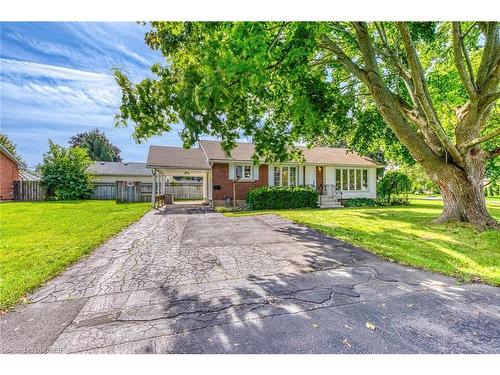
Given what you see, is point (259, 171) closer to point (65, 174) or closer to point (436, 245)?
point (436, 245)

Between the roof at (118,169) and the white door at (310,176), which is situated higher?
the roof at (118,169)

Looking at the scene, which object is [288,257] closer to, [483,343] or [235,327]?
[235,327]

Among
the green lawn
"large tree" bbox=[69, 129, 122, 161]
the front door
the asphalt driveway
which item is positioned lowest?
the asphalt driveway

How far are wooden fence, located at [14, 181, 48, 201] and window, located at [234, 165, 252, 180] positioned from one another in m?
15.4

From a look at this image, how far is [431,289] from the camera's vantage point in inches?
136

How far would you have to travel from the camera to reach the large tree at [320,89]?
4.21 metres

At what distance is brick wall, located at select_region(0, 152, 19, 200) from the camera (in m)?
17.9

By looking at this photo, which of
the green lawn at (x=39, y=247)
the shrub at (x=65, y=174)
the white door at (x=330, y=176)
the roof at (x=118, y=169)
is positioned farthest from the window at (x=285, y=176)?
the roof at (x=118, y=169)

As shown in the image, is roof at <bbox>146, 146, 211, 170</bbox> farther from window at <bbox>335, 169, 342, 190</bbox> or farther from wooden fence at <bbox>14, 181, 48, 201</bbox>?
wooden fence at <bbox>14, 181, 48, 201</bbox>

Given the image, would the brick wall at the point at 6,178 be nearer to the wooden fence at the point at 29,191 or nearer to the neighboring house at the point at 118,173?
the wooden fence at the point at 29,191

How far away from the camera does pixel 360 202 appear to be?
58.4 ft

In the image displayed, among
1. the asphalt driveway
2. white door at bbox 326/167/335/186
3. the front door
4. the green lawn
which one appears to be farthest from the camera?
white door at bbox 326/167/335/186

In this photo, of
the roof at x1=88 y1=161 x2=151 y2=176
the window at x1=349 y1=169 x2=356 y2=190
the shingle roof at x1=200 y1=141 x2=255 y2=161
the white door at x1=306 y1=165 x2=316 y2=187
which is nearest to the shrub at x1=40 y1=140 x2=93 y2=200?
the roof at x1=88 y1=161 x2=151 y2=176
